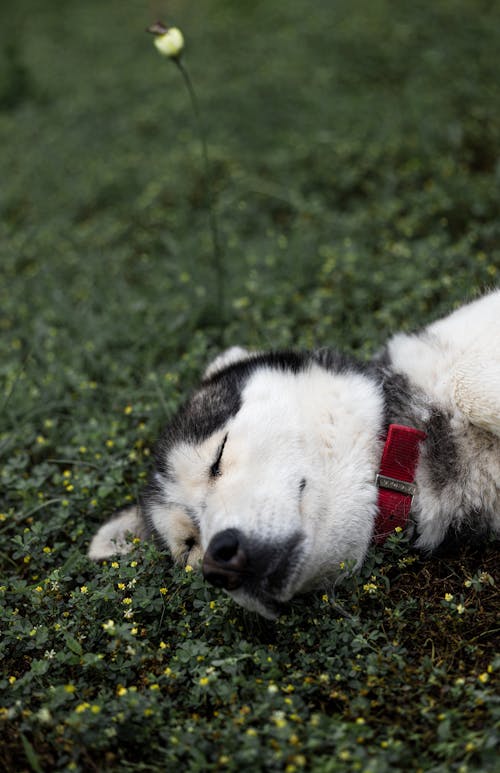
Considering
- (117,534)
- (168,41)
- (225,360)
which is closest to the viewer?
(117,534)

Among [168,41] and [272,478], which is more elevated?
[168,41]

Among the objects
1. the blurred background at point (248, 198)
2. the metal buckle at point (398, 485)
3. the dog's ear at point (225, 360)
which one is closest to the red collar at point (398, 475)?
the metal buckle at point (398, 485)

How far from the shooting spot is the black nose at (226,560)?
98.4 inches

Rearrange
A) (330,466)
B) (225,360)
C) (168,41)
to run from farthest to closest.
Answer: (168,41), (225,360), (330,466)

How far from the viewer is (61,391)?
4383 millimetres

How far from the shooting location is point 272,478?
2.73 metres

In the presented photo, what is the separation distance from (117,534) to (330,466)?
1085mm

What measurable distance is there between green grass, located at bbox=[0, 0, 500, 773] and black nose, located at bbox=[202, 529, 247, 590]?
0.81 ft

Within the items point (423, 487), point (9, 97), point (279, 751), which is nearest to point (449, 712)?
point (279, 751)

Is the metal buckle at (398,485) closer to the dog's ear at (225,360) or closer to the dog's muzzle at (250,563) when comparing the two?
the dog's muzzle at (250,563)

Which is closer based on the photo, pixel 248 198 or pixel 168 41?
pixel 168 41

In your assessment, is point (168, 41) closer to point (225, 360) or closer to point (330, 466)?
point (225, 360)

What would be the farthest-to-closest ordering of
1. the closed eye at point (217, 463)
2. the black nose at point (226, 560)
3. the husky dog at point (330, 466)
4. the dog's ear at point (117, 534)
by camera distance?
1. the dog's ear at point (117, 534)
2. the closed eye at point (217, 463)
3. the husky dog at point (330, 466)
4. the black nose at point (226, 560)

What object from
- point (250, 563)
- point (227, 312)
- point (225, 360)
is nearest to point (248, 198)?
point (227, 312)
